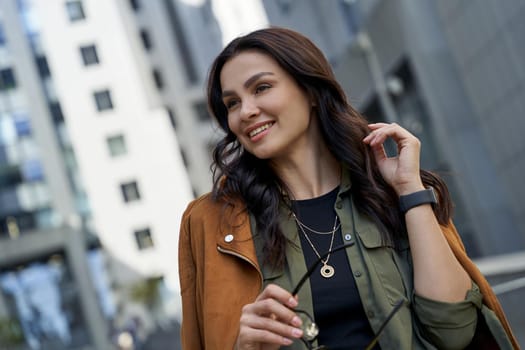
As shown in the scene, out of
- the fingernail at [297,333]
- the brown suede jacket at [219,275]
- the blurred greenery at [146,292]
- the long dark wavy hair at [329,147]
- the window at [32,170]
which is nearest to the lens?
the fingernail at [297,333]

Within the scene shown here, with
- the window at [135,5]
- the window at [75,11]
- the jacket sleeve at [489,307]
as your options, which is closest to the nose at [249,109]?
the jacket sleeve at [489,307]

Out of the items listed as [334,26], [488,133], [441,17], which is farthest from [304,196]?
[334,26]

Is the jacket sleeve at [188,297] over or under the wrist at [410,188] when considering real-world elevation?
under

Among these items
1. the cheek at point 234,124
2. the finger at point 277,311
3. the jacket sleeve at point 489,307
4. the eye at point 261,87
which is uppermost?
the eye at point 261,87

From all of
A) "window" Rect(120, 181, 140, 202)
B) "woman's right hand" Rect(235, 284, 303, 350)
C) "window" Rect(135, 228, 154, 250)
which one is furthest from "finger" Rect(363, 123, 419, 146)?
"window" Rect(120, 181, 140, 202)

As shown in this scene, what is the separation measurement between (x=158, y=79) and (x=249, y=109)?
54.4 meters

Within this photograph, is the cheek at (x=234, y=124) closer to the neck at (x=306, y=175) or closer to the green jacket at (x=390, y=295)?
the neck at (x=306, y=175)

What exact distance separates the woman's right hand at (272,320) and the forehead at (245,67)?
868 millimetres

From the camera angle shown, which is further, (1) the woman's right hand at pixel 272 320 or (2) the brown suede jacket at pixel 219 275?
(2) the brown suede jacket at pixel 219 275

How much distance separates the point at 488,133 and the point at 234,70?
1655cm

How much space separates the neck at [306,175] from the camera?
2.84 meters

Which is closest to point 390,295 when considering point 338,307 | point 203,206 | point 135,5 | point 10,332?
point 338,307

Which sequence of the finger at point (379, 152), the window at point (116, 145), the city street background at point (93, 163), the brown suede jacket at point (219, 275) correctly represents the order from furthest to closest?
the window at point (116, 145)
the city street background at point (93, 163)
the finger at point (379, 152)
the brown suede jacket at point (219, 275)

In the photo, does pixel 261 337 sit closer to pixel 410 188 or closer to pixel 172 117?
pixel 410 188
